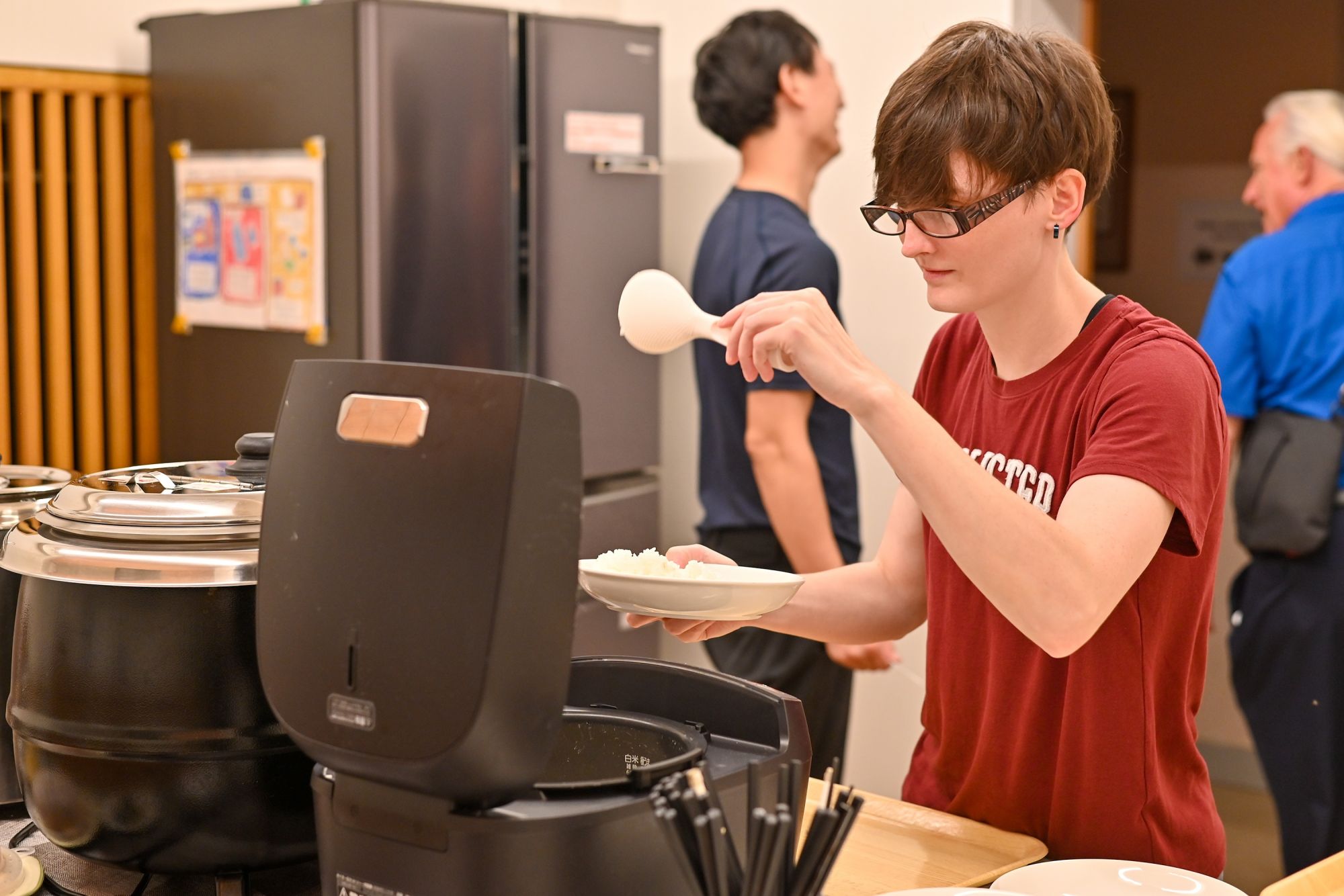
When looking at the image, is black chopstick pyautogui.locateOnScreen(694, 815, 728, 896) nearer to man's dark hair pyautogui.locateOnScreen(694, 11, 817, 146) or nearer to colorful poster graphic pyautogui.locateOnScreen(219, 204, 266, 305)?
man's dark hair pyautogui.locateOnScreen(694, 11, 817, 146)

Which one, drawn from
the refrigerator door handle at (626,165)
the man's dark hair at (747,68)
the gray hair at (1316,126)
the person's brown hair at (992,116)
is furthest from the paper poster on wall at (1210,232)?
the person's brown hair at (992,116)

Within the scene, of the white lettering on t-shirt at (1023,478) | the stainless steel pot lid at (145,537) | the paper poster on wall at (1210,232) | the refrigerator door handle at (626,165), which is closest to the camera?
the stainless steel pot lid at (145,537)

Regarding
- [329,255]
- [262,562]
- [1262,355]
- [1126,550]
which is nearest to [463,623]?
[262,562]

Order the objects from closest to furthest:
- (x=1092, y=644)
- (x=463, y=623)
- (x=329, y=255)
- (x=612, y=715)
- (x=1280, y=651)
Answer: (x=463, y=623) < (x=612, y=715) < (x=1092, y=644) < (x=329, y=255) < (x=1280, y=651)

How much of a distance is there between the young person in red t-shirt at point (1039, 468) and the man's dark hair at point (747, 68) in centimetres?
125

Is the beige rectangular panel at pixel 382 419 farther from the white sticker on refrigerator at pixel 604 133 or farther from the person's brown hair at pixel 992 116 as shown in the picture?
the white sticker on refrigerator at pixel 604 133

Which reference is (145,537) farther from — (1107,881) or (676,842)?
(1107,881)

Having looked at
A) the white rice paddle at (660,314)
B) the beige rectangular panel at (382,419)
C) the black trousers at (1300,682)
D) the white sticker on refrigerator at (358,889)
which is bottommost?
the black trousers at (1300,682)

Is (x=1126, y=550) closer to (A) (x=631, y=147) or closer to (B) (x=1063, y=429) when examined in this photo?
(B) (x=1063, y=429)

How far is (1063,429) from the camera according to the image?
4.25ft

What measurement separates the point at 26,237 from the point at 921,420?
2145 millimetres

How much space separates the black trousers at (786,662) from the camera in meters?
2.45

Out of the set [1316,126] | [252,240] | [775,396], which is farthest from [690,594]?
[1316,126]

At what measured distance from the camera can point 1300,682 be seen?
114 inches
